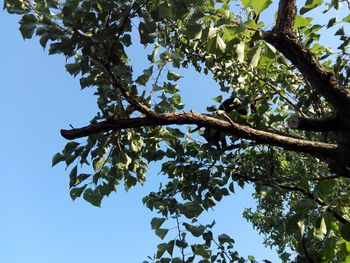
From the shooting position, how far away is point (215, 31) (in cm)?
222

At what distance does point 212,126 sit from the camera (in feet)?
9.05

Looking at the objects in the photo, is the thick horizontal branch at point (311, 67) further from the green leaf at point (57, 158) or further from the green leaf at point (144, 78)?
the green leaf at point (57, 158)

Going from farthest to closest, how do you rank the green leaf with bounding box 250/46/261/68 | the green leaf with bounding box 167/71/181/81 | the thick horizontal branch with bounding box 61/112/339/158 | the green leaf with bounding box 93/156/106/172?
1. the green leaf with bounding box 167/71/181/81
2. the green leaf with bounding box 93/156/106/172
3. the thick horizontal branch with bounding box 61/112/339/158
4. the green leaf with bounding box 250/46/261/68

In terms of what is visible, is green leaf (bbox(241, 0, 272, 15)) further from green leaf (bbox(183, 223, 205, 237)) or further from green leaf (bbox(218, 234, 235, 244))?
green leaf (bbox(218, 234, 235, 244))

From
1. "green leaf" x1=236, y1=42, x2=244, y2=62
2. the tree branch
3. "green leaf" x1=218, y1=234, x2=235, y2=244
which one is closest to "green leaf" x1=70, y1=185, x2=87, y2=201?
"green leaf" x1=218, y1=234, x2=235, y2=244

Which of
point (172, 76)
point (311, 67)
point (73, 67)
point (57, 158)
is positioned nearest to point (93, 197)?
point (57, 158)

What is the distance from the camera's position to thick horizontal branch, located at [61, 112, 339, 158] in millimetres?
2697

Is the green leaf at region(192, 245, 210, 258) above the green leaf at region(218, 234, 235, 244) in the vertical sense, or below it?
below

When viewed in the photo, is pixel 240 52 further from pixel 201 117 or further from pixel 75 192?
pixel 75 192

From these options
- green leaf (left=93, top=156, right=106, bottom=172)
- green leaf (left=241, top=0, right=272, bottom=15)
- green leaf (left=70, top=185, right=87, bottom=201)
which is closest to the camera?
green leaf (left=241, top=0, right=272, bottom=15)

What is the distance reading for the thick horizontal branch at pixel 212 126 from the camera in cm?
270

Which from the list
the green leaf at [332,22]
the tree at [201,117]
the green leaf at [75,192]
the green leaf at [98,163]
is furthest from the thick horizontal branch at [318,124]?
the green leaf at [75,192]

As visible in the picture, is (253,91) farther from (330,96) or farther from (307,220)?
(307,220)

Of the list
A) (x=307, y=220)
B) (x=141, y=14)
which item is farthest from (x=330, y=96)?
(x=141, y=14)
